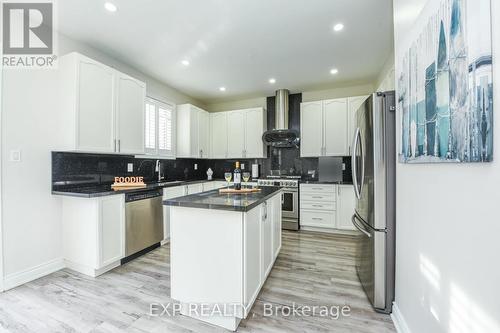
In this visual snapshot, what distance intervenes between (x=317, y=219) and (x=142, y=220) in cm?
293

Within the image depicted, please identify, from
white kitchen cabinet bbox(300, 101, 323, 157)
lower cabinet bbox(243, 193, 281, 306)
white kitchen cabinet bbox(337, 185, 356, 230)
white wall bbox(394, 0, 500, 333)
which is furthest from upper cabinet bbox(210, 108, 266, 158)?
white wall bbox(394, 0, 500, 333)

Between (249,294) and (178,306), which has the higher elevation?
(249,294)

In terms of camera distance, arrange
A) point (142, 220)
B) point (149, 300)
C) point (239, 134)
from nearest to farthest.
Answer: point (149, 300) < point (142, 220) < point (239, 134)

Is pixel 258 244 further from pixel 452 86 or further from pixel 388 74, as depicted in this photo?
pixel 388 74

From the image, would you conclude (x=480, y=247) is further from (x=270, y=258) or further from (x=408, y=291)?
(x=270, y=258)

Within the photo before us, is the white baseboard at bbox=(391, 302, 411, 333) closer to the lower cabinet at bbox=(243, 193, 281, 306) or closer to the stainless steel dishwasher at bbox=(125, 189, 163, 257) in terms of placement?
the lower cabinet at bbox=(243, 193, 281, 306)

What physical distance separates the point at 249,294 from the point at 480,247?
1404 mm

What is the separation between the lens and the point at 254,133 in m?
4.75

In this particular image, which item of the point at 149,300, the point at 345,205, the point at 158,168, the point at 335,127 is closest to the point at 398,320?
the point at 149,300

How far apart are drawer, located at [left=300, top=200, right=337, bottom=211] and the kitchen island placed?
2.41 meters

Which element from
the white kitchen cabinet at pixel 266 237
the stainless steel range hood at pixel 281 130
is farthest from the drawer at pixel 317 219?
the white kitchen cabinet at pixel 266 237

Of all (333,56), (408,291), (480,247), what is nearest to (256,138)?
(333,56)

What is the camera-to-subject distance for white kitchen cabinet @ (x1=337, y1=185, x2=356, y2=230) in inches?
147

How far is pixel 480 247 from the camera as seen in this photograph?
785mm
